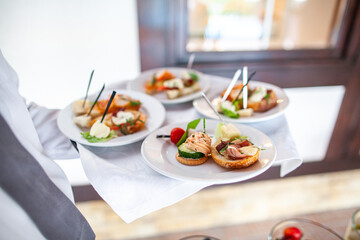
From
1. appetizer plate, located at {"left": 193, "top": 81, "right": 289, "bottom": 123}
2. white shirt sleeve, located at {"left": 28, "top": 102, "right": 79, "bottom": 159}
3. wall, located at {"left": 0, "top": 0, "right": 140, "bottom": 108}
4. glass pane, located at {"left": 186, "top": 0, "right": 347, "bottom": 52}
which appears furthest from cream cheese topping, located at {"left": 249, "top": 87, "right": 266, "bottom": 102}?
glass pane, located at {"left": 186, "top": 0, "right": 347, "bottom": 52}

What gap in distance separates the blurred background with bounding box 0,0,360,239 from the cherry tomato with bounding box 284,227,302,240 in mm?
400

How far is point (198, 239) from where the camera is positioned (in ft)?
2.65

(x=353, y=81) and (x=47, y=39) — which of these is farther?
(x=353, y=81)

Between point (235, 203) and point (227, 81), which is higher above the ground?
point (227, 81)

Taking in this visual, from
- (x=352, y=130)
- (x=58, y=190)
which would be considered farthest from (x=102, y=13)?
(x=352, y=130)

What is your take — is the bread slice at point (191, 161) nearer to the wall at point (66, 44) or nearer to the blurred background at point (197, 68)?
the blurred background at point (197, 68)

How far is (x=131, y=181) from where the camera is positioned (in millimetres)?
632

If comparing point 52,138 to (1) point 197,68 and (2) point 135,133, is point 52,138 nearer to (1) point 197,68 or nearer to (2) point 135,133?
(2) point 135,133

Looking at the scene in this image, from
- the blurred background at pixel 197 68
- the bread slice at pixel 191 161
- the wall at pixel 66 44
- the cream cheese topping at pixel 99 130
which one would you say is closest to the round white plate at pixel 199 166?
the bread slice at pixel 191 161

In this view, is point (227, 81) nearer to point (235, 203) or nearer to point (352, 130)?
point (235, 203)

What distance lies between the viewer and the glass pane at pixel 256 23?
272cm

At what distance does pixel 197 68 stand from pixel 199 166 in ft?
3.35

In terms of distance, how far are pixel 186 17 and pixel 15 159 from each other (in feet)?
4.13

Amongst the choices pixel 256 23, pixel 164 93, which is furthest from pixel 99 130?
pixel 256 23
